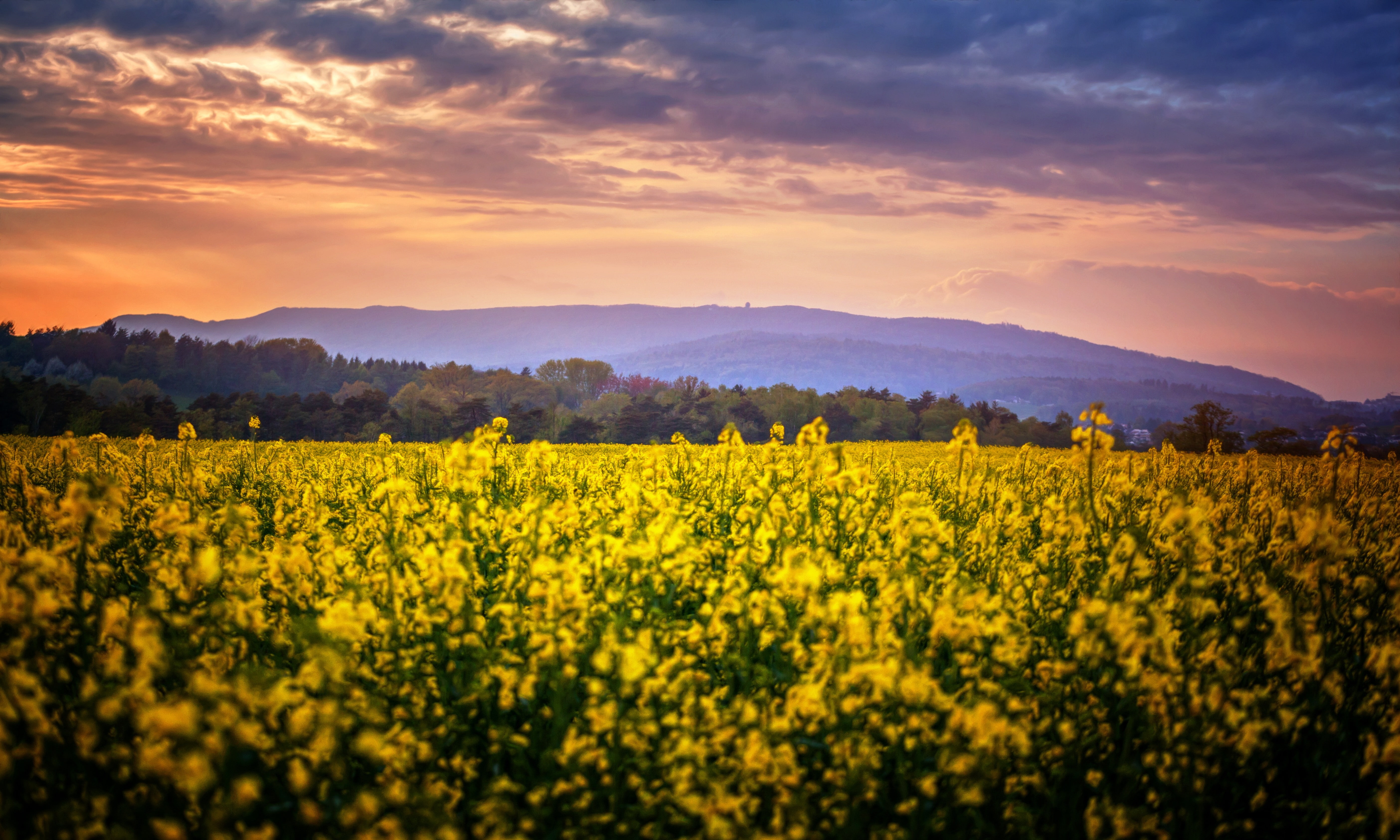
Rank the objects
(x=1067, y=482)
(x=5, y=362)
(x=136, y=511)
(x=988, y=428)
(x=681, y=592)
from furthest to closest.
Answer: (x=5, y=362), (x=988, y=428), (x=1067, y=482), (x=136, y=511), (x=681, y=592)

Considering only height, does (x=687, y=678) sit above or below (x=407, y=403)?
below

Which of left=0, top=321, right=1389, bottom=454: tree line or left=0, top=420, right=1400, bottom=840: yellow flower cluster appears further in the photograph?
left=0, top=321, right=1389, bottom=454: tree line

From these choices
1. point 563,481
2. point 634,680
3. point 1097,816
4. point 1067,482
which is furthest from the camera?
point 1067,482

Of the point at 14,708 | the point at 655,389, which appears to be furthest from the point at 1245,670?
the point at 655,389

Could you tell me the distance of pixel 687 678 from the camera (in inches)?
129

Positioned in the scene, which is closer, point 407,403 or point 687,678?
point 687,678

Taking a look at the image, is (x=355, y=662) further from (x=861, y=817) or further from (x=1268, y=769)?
(x=1268, y=769)

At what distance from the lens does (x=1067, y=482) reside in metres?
12.4

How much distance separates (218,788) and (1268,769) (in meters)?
A: 5.02

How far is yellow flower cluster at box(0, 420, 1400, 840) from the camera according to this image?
2.71 m

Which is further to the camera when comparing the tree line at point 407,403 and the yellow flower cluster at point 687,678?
the tree line at point 407,403

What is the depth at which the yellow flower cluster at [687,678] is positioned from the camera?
8.91 feet

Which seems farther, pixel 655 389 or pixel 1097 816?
pixel 655 389

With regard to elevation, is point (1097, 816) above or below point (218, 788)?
below
